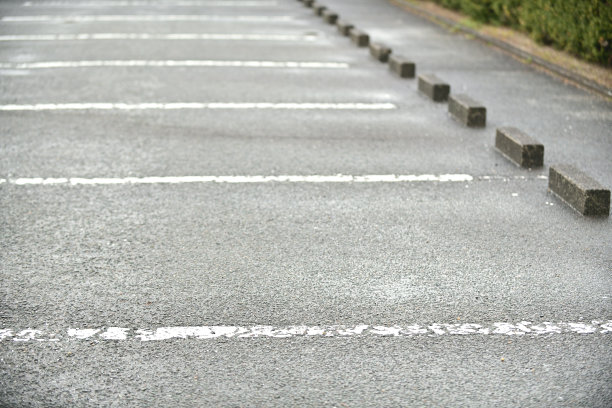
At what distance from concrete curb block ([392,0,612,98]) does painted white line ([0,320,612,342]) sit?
615cm

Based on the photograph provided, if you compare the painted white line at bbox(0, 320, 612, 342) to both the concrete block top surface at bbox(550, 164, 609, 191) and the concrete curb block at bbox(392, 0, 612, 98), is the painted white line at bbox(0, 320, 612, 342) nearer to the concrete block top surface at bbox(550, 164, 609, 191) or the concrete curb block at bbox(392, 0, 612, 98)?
the concrete block top surface at bbox(550, 164, 609, 191)

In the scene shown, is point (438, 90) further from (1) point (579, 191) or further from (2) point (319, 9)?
(2) point (319, 9)

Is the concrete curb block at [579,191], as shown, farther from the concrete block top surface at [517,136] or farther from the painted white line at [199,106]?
the painted white line at [199,106]

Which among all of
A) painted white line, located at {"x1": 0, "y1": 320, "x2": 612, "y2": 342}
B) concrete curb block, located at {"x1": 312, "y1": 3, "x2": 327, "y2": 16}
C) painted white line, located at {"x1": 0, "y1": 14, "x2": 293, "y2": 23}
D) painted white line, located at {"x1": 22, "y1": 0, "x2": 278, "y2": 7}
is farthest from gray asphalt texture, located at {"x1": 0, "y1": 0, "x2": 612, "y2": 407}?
painted white line, located at {"x1": 22, "y1": 0, "x2": 278, "y2": 7}

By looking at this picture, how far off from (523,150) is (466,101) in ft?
5.81

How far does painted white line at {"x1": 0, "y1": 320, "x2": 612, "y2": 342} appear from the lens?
3.89 meters

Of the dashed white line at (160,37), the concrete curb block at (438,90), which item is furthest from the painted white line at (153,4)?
the concrete curb block at (438,90)

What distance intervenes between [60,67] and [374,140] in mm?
5440

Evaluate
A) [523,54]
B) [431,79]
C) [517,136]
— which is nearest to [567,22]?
[523,54]

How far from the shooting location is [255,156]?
22.8 feet

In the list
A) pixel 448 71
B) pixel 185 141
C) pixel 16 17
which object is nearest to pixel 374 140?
pixel 185 141

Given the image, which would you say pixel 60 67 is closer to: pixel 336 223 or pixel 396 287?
pixel 336 223

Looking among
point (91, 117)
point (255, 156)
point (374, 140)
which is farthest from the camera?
point (91, 117)

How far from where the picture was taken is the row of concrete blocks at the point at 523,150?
5590 mm
